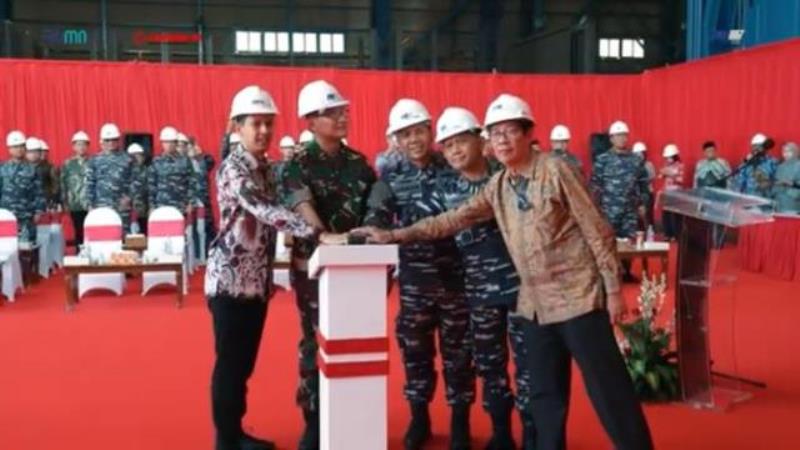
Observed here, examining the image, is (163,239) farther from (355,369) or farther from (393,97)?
(355,369)

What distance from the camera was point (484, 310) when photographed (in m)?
3.32

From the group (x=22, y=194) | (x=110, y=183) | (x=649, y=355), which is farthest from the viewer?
(x=110, y=183)

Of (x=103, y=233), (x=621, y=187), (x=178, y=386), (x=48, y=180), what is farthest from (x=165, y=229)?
(x=621, y=187)

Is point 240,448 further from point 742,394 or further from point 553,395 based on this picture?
point 742,394

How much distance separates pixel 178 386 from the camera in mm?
4773

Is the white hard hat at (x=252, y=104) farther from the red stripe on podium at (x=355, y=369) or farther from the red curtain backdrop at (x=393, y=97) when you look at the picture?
the red curtain backdrop at (x=393, y=97)

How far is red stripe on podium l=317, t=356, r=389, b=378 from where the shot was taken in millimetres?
2588

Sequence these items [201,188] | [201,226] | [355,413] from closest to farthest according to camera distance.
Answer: [355,413] → [201,226] → [201,188]

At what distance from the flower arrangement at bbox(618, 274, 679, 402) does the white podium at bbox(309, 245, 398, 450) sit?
212cm

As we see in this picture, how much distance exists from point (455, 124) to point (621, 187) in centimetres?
539

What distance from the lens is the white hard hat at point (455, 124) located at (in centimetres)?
321

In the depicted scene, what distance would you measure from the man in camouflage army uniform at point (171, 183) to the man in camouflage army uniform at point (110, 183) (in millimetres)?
329

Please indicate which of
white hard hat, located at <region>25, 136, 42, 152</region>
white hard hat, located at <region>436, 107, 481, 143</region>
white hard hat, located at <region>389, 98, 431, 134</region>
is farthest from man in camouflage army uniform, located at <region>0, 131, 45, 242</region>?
white hard hat, located at <region>436, 107, 481, 143</region>

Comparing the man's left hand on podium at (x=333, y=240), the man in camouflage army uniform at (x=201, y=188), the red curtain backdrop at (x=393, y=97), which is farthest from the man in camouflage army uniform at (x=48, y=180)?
the man's left hand on podium at (x=333, y=240)
